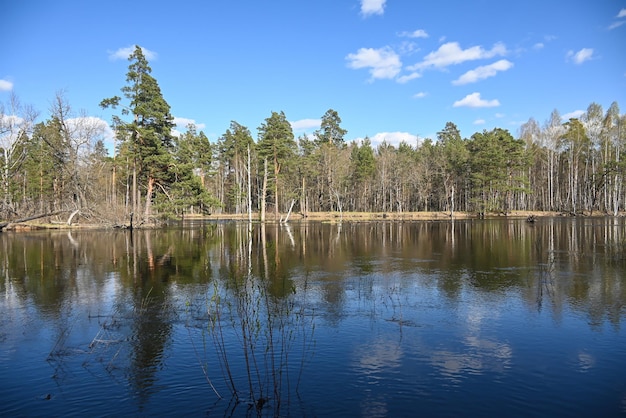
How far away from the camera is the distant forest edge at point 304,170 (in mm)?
45594

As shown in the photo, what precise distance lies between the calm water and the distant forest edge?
29.1 meters

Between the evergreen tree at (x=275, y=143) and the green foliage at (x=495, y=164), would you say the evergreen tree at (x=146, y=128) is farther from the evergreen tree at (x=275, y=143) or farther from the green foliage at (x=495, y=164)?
the green foliage at (x=495, y=164)

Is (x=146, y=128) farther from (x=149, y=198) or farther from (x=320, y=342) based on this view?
(x=320, y=342)

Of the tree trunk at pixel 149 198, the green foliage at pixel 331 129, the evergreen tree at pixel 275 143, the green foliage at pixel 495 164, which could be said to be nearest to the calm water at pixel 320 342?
the tree trunk at pixel 149 198

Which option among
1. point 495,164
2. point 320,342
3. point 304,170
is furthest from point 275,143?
point 320,342

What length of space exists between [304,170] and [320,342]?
217ft

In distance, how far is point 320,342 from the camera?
922 cm

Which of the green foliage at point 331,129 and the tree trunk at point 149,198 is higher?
the green foliage at point 331,129

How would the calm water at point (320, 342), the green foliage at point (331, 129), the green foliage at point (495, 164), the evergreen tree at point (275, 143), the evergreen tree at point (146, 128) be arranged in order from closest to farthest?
the calm water at point (320, 342)
the evergreen tree at point (146, 128)
the evergreen tree at point (275, 143)
the green foliage at point (495, 164)
the green foliage at point (331, 129)

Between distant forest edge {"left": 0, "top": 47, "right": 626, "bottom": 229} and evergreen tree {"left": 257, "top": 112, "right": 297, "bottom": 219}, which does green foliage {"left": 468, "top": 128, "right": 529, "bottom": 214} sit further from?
evergreen tree {"left": 257, "top": 112, "right": 297, "bottom": 219}

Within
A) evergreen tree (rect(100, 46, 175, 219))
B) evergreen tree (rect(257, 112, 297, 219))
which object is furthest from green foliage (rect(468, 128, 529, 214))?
evergreen tree (rect(100, 46, 175, 219))

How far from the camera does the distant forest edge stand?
4559 centimetres

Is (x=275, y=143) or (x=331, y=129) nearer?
(x=275, y=143)

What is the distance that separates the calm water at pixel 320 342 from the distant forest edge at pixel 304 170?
95.3ft
